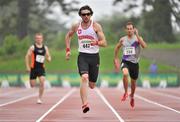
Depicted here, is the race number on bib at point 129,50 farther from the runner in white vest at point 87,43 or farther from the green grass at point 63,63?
the green grass at point 63,63

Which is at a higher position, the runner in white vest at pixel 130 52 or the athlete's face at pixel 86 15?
the athlete's face at pixel 86 15

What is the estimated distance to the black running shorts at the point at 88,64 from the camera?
13653 millimetres

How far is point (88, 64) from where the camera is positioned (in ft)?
45.4

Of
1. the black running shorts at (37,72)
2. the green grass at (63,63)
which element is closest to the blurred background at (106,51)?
the green grass at (63,63)

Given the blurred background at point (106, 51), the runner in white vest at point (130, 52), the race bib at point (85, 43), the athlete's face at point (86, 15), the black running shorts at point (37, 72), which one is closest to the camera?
the athlete's face at point (86, 15)

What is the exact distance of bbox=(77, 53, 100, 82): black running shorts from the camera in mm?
13653

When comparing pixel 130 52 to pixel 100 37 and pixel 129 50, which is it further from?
pixel 100 37

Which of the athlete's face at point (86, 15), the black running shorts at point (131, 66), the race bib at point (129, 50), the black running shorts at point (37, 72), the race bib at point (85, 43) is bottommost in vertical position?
the black running shorts at point (37, 72)

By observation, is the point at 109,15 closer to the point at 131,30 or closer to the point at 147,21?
the point at 147,21

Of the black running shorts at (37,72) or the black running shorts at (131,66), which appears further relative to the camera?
the black running shorts at (37,72)

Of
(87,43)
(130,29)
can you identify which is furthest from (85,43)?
(130,29)

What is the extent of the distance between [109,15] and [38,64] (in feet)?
433

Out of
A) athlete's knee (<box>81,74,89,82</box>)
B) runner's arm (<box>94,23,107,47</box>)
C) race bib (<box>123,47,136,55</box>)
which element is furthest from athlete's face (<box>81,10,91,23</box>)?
race bib (<box>123,47,136,55</box>)

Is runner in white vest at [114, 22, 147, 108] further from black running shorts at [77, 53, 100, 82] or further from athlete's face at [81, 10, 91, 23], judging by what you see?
athlete's face at [81, 10, 91, 23]
